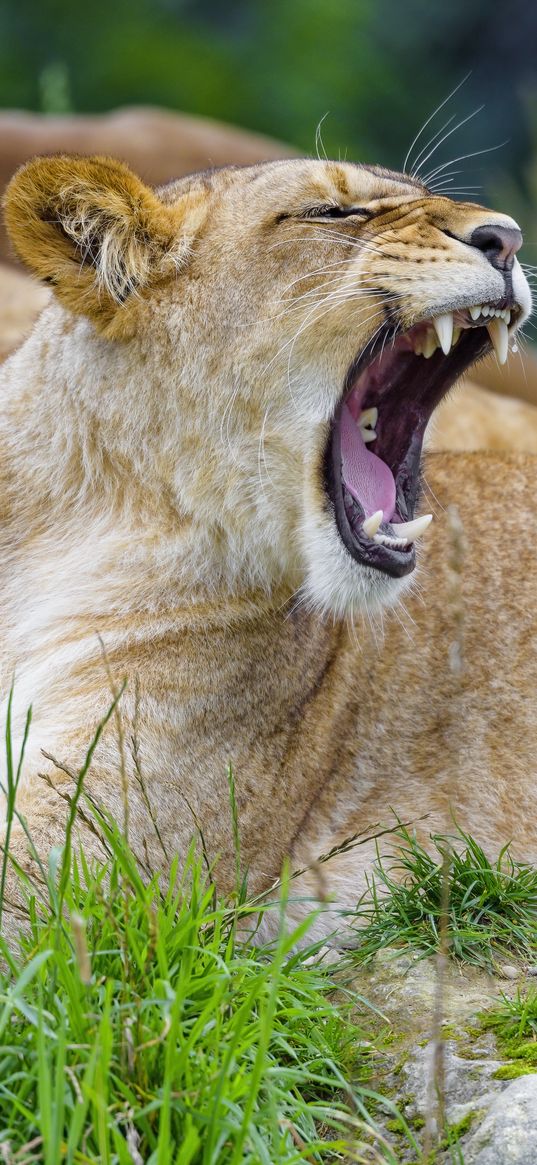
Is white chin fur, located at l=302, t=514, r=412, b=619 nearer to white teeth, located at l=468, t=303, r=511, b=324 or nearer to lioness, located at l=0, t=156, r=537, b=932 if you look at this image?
lioness, located at l=0, t=156, r=537, b=932

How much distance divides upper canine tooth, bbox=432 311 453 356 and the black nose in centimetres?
16

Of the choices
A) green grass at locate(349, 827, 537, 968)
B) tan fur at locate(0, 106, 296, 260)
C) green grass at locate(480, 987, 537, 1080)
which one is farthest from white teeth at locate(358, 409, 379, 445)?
tan fur at locate(0, 106, 296, 260)

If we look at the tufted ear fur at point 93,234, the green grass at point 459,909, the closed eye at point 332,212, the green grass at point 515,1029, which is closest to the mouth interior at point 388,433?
the closed eye at point 332,212

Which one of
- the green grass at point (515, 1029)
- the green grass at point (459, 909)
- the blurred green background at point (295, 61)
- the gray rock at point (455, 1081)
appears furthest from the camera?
the blurred green background at point (295, 61)

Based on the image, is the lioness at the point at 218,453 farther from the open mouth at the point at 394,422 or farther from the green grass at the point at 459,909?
the green grass at the point at 459,909

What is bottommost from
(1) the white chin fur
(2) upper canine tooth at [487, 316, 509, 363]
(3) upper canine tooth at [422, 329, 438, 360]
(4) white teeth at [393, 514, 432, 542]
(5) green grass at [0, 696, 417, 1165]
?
(5) green grass at [0, 696, 417, 1165]

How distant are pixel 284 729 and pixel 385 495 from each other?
635 mm

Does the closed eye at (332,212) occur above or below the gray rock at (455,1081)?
above

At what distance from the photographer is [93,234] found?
339 cm

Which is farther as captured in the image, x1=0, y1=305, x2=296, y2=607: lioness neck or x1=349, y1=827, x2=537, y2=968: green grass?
Answer: x1=0, y1=305, x2=296, y2=607: lioness neck

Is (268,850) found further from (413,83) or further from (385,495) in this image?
(413,83)

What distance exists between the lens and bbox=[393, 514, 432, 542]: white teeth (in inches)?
131

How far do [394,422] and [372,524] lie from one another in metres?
0.55

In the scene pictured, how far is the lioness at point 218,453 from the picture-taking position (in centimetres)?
332
